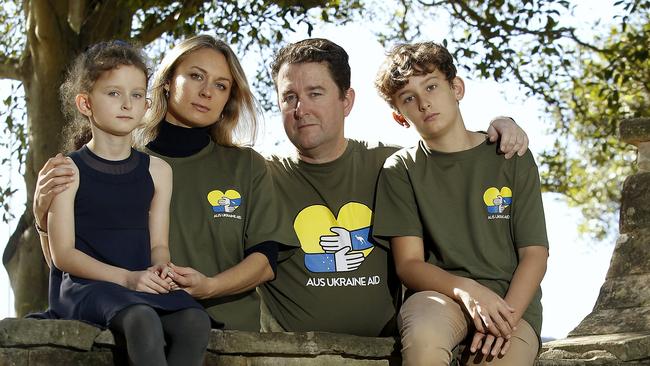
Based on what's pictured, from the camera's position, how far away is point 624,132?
5043mm

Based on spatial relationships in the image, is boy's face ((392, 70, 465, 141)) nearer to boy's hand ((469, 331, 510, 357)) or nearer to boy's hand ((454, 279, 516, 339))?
boy's hand ((454, 279, 516, 339))

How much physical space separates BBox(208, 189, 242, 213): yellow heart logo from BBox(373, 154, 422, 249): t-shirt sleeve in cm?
59

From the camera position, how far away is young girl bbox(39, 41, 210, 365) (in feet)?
10.0

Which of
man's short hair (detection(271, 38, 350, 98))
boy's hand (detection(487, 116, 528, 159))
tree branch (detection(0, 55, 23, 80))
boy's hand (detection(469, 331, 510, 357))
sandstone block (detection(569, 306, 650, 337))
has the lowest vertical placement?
sandstone block (detection(569, 306, 650, 337))

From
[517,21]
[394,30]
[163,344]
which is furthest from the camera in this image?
[394,30]

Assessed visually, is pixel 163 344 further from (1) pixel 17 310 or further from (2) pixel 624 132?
(1) pixel 17 310

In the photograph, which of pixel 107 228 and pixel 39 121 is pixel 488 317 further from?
pixel 39 121

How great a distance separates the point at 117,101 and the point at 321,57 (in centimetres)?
120

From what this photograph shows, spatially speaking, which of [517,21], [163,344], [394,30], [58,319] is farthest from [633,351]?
[394,30]

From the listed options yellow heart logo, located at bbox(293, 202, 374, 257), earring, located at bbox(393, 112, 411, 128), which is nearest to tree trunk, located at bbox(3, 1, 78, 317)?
yellow heart logo, located at bbox(293, 202, 374, 257)

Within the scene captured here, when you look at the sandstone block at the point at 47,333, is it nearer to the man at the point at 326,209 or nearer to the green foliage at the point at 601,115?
the man at the point at 326,209

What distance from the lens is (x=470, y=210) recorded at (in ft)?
12.9

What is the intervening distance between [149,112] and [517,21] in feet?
19.4

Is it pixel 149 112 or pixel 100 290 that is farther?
pixel 149 112
